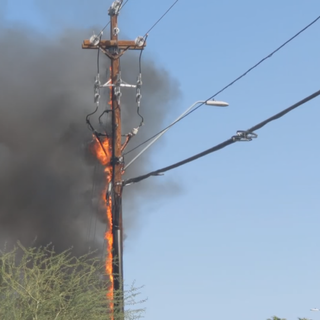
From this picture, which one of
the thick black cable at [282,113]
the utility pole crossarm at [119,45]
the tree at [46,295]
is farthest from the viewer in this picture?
→ the utility pole crossarm at [119,45]

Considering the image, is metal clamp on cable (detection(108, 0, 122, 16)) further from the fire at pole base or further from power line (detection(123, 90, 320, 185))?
power line (detection(123, 90, 320, 185))

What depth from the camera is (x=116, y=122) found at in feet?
72.5

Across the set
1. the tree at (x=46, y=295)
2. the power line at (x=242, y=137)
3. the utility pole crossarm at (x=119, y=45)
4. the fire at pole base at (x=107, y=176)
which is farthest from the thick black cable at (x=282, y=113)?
the utility pole crossarm at (x=119, y=45)

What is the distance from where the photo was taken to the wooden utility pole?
66.7ft

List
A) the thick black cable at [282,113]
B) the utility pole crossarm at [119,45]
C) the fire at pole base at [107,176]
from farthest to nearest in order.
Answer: the utility pole crossarm at [119,45] < the fire at pole base at [107,176] < the thick black cable at [282,113]

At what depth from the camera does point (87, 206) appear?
32469 millimetres

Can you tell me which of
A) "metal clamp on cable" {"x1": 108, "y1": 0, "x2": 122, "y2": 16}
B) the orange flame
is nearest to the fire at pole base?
the orange flame

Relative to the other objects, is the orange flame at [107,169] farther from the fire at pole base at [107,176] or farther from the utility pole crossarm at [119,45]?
the utility pole crossarm at [119,45]

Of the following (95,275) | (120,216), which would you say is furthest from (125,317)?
(120,216)

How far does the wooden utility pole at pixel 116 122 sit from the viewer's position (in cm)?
2034

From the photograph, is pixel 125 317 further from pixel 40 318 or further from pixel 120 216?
pixel 120 216

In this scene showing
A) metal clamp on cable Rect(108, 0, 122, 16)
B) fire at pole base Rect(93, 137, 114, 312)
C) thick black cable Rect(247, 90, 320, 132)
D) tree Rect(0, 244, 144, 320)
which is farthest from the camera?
metal clamp on cable Rect(108, 0, 122, 16)

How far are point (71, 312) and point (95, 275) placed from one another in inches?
42.3

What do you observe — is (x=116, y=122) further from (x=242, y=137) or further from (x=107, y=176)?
(x=242, y=137)
